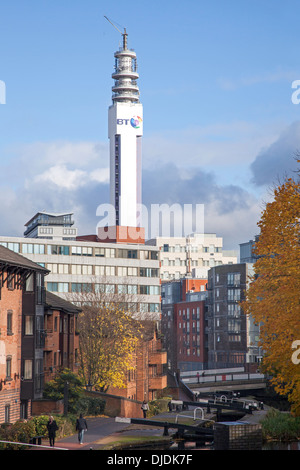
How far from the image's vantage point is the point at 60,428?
160 ft

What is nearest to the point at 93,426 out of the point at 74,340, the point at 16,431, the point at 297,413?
the point at 16,431

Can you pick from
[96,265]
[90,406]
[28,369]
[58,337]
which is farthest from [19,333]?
[96,265]

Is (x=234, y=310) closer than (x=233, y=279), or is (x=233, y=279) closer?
(x=234, y=310)

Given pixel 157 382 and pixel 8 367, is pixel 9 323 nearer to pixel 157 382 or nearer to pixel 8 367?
pixel 8 367

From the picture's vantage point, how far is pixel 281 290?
38.2m

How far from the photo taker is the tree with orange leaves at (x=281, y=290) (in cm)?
3706

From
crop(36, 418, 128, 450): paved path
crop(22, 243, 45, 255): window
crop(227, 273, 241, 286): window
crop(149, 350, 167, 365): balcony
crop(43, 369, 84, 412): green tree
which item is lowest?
crop(36, 418, 128, 450): paved path

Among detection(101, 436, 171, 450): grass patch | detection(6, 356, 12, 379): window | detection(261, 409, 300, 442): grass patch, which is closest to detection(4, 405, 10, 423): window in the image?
detection(6, 356, 12, 379): window

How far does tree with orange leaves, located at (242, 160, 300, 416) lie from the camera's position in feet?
122

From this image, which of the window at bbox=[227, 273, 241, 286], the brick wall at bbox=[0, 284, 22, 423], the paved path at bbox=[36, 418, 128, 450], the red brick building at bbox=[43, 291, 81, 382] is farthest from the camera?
the window at bbox=[227, 273, 241, 286]

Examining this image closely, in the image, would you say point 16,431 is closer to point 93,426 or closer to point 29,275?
point 93,426

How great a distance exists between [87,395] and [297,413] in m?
32.1

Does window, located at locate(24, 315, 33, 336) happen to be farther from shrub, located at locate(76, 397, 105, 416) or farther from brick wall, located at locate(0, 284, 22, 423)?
shrub, located at locate(76, 397, 105, 416)

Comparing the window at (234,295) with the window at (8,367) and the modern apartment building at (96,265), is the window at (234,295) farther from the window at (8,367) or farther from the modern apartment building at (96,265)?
the window at (8,367)
